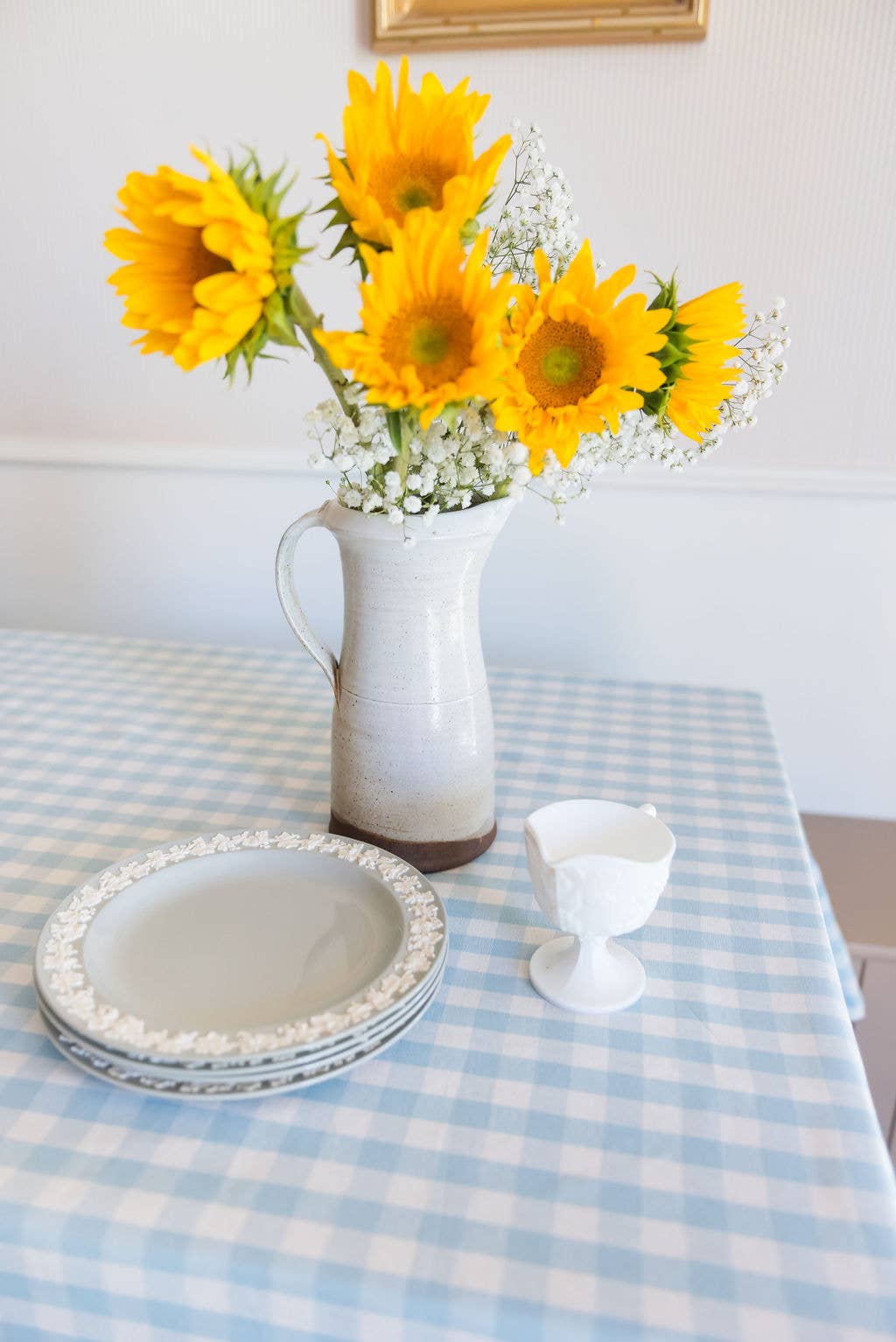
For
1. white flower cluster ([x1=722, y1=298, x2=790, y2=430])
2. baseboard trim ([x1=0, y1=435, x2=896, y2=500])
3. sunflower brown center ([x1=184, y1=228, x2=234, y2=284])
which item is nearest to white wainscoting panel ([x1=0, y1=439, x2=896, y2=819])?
baseboard trim ([x1=0, y1=435, x2=896, y2=500])

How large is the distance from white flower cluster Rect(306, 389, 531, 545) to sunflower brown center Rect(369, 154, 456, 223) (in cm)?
12

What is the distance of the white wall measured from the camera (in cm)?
136

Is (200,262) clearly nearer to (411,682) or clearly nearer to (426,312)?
(426,312)

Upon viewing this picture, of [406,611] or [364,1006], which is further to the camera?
[406,611]

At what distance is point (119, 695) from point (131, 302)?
70cm

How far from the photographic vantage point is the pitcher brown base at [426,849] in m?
0.84

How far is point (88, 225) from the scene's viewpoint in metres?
1.57

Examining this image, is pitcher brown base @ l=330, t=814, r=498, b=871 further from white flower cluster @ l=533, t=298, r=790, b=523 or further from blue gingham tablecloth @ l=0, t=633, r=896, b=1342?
white flower cluster @ l=533, t=298, r=790, b=523

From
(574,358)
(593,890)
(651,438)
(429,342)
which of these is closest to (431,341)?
(429,342)

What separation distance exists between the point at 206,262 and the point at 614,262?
3.28 feet

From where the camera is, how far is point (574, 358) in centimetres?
66

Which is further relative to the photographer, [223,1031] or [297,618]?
[297,618]

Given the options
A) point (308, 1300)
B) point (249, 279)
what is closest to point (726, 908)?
point (308, 1300)

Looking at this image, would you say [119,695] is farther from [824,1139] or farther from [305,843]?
[824,1139]
